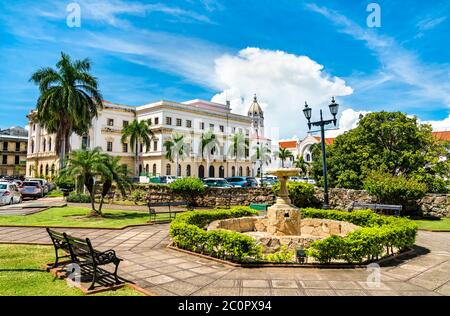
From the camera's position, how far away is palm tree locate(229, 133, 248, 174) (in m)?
57.7

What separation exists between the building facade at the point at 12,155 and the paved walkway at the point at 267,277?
8288cm

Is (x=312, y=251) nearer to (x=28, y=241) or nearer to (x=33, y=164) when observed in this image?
(x=28, y=241)

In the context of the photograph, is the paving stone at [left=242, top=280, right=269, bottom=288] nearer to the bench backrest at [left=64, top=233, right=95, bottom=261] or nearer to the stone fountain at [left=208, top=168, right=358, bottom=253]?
the stone fountain at [left=208, top=168, right=358, bottom=253]

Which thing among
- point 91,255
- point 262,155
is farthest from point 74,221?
point 262,155

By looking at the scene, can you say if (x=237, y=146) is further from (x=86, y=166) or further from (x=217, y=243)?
(x=217, y=243)

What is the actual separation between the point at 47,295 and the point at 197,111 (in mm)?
54067

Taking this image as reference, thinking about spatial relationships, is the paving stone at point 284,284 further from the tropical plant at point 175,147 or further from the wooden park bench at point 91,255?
the tropical plant at point 175,147

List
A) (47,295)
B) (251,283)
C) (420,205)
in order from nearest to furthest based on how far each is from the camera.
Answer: (47,295)
(251,283)
(420,205)

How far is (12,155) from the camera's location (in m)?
76.8

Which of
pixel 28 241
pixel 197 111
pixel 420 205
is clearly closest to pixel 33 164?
pixel 197 111

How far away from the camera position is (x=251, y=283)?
5.56m

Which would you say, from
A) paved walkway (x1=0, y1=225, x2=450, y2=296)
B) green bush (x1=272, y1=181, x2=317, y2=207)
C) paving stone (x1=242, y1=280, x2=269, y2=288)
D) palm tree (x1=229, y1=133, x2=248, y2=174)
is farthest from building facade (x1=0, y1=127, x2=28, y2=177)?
paving stone (x1=242, y1=280, x2=269, y2=288)

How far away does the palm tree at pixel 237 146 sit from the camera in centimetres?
5770

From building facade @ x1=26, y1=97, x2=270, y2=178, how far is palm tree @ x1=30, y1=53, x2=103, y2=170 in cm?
1983
